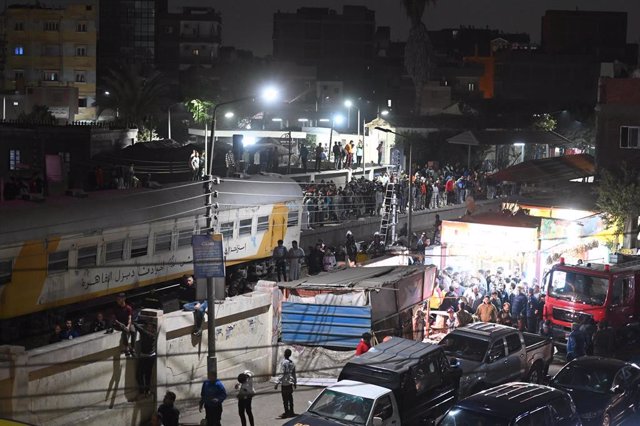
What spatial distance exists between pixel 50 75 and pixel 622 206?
193 ft

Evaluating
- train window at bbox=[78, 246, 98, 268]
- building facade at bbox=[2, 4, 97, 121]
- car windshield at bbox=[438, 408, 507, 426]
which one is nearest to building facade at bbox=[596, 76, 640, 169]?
train window at bbox=[78, 246, 98, 268]

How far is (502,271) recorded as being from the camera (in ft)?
86.7

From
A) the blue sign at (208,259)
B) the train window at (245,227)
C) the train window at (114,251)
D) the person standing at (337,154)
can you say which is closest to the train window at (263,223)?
the train window at (245,227)

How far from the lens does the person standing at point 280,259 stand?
26422mm

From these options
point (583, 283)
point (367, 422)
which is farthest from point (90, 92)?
point (367, 422)

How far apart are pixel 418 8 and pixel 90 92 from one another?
2922 cm

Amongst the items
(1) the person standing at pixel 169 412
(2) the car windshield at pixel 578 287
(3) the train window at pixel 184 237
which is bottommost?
(1) the person standing at pixel 169 412

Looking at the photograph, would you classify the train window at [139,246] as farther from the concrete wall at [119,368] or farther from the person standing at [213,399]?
the person standing at [213,399]

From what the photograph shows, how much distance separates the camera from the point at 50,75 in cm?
8056

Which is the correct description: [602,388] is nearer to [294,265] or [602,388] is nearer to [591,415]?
[591,415]

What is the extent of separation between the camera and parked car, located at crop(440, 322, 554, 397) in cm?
1862

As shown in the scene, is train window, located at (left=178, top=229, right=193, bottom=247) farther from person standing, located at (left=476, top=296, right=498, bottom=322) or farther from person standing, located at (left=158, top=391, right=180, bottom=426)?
person standing, located at (left=158, top=391, right=180, bottom=426)

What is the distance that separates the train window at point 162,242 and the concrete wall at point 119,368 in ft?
20.9

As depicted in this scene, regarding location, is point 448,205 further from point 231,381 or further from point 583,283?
point 231,381
